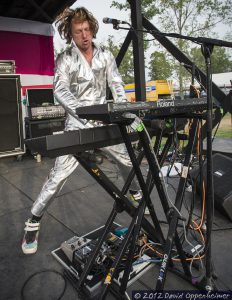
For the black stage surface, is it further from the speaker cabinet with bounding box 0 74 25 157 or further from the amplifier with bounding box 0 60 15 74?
the amplifier with bounding box 0 60 15 74

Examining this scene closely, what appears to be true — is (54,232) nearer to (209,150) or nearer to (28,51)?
(209,150)

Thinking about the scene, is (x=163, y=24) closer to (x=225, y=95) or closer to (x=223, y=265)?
(x=225, y=95)

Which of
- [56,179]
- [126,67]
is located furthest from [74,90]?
[126,67]

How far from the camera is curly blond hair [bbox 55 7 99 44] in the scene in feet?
6.78

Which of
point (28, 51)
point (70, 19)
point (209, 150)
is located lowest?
point (209, 150)

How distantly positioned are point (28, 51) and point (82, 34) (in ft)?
13.5

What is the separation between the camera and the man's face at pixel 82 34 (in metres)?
2.07

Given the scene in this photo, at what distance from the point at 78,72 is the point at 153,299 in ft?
5.47

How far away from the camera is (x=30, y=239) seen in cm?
221

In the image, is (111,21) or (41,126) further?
(41,126)

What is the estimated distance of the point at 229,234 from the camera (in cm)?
236

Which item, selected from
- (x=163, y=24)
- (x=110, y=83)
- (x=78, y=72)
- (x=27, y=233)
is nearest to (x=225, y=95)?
(x=110, y=83)

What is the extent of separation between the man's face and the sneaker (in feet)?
4.88

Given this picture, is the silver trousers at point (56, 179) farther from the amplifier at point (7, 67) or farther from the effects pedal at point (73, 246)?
the amplifier at point (7, 67)
